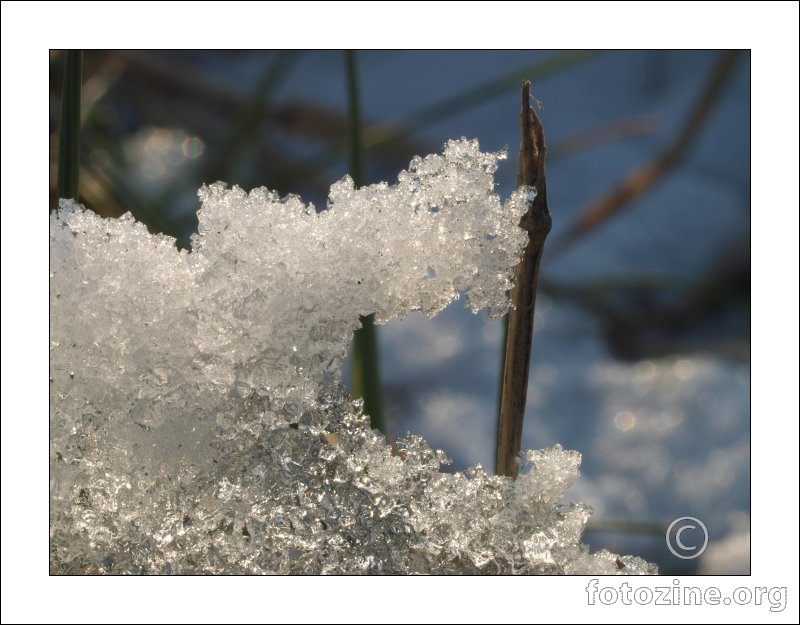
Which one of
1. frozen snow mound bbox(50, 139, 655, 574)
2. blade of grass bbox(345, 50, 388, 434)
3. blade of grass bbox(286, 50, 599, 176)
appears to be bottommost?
frozen snow mound bbox(50, 139, 655, 574)

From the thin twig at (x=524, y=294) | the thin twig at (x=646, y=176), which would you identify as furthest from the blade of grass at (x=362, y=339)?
the thin twig at (x=646, y=176)

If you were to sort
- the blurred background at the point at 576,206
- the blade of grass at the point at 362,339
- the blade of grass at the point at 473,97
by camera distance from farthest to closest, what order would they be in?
the blurred background at the point at 576,206 < the blade of grass at the point at 473,97 < the blade of grass at the point at 362,339

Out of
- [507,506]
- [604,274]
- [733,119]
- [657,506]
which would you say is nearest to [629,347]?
[604,274]

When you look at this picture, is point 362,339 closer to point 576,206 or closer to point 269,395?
point 269,395

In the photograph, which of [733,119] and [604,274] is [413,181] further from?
[733,119]

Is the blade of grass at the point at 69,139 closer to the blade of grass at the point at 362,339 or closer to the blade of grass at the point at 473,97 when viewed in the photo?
the blade of grass at the point at 362,339

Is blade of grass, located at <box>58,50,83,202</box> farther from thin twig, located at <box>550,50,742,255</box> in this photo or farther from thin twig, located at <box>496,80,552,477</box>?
thin twig, located at <box>550,50,742,255</box>

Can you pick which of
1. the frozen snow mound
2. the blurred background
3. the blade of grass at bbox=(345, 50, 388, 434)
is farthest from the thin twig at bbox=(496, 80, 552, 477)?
the blurred background
